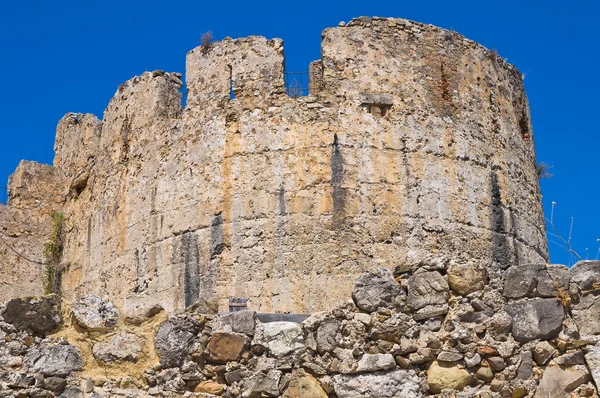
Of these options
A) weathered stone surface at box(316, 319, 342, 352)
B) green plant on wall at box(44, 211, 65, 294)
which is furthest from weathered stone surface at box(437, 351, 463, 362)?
green plant on wall at box(44, 211, 65, 294)

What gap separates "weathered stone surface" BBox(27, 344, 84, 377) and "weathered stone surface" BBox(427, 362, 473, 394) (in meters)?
2.47

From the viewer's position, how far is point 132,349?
7.34 meters

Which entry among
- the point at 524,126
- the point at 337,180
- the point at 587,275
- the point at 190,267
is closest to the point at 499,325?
the point at 587,275

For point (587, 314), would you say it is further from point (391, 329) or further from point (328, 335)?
point (328, 335)

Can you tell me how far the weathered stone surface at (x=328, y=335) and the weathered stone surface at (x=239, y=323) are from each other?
475 millimetres

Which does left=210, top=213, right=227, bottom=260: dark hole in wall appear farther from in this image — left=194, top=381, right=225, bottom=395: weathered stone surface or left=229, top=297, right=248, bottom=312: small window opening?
left=194, top=381, right=225, bottom=395: weathered stone surface

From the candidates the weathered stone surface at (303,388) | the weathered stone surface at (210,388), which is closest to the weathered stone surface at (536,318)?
the weathered stone surface at (303,388)

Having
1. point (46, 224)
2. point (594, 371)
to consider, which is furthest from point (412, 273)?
point (46, 224)

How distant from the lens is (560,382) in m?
6.80

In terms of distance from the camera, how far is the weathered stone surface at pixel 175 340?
284 inches

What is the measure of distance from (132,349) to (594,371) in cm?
320

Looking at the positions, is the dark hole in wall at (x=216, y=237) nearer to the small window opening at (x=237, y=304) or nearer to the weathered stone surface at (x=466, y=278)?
the small window opening at (x=237, y=304)

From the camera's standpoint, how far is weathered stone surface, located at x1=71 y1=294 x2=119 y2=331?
7398 millimetres

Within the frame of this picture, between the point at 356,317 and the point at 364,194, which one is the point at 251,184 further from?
the point at 356,317
